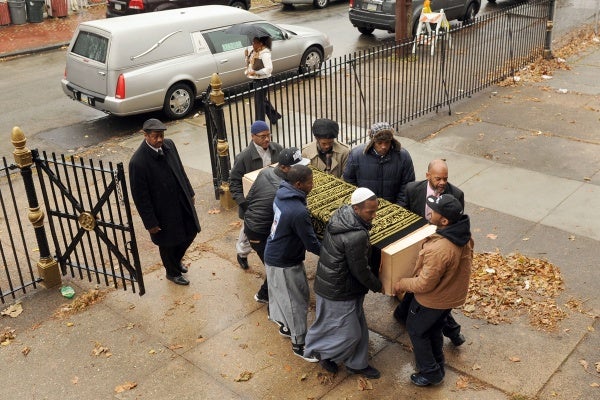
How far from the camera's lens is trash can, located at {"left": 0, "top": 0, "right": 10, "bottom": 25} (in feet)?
69.8

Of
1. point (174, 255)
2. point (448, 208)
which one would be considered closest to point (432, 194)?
Result: point (448, 208)

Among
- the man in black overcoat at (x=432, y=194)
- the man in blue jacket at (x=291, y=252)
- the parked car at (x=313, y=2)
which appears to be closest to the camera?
the man in blue jacket at (x=291, y=252)

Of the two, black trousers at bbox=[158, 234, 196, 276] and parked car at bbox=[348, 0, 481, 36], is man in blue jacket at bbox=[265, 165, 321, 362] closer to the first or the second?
black trousers at bbox=[158, 234, 196, 276]

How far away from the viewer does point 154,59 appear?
11945 millimetres

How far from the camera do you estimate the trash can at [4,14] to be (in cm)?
2128

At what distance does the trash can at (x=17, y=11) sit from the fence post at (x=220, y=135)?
1573 centimetres

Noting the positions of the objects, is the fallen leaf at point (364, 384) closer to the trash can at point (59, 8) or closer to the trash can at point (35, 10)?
the trash can at point (35, 10)

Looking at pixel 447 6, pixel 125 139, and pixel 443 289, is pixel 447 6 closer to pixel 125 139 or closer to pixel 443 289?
pixel 125 139

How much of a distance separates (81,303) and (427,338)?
346 cm

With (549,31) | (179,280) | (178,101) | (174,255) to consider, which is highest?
(549,31)

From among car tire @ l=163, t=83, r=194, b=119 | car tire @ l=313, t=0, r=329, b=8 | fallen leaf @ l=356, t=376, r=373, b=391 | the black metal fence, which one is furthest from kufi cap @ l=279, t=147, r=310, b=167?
car tire @ l=313, t=0, r=329, b=8

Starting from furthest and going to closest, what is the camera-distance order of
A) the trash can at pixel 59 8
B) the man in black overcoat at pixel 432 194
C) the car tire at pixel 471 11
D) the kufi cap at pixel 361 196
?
the trash can at pixel 59 8
the car tire at pixel 471 11
the man in black overcoat at pixel 432 194
the kufi cap at pixel 361 196

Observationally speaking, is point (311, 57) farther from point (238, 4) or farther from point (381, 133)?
point (381, 133)

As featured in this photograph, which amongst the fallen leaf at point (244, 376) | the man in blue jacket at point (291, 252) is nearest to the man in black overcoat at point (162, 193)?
the man in blue jacket at point (291, 252)
